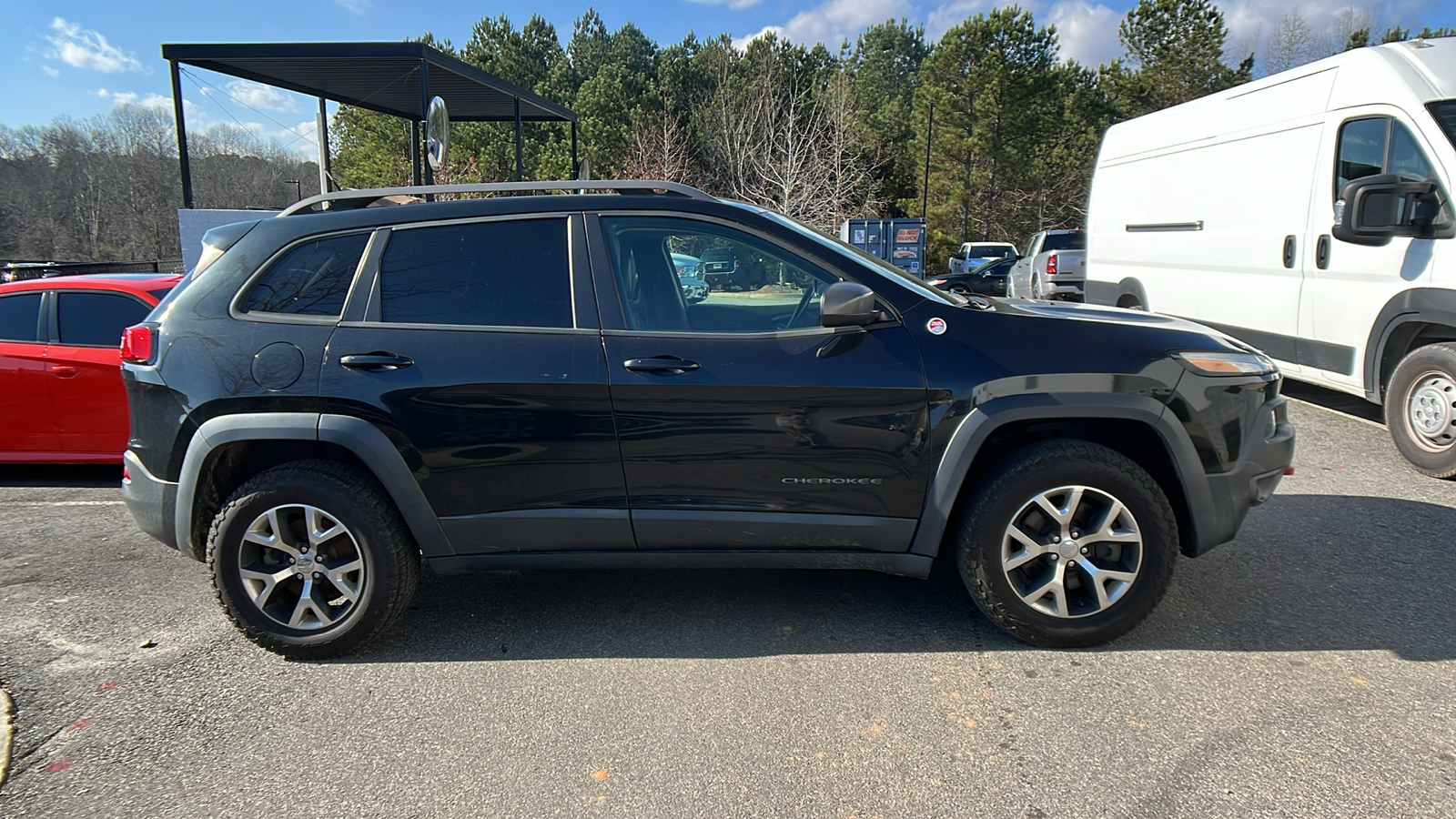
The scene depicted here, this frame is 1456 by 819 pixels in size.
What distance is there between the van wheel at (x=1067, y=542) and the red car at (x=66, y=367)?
5.60 metres

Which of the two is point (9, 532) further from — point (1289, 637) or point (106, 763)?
point (1289, 637)

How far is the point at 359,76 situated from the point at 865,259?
1406 centimetres

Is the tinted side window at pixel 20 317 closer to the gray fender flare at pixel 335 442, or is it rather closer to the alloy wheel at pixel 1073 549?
the gray fender flare at pixel 335 442

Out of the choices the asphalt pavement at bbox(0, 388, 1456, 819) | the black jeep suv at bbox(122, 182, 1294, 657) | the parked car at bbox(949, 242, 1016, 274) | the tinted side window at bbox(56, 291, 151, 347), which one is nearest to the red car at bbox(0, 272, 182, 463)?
the tinted side window at bbox(56, 291, 151, 347)

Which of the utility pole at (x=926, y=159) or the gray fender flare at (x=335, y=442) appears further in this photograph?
the utility pole at (x=926, y=159)

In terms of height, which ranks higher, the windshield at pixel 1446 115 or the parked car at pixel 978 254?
the parked car at pixel 978 254

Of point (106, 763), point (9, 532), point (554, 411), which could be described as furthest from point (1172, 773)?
point (9, 532)

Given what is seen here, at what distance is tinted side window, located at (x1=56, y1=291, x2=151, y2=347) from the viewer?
19.1ft

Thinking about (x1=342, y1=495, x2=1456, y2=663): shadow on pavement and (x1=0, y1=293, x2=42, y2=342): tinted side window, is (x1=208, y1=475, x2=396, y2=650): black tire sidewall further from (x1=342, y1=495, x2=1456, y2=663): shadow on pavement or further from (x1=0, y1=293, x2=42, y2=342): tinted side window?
(x1=0, y1=293, x2=42, y2=342): tinted side window

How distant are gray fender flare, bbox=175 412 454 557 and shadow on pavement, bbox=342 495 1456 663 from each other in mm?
602

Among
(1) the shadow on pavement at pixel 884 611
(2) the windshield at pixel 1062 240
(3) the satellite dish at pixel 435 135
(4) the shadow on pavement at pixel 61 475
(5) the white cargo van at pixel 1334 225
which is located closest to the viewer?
(1) the shadow on pavement at pixel 884 611

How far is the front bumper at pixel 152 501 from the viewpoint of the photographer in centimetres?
339

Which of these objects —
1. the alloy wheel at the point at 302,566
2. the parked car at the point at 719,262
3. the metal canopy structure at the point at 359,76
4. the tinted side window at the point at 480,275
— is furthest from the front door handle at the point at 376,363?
the metal canopy structure at the point at 359,76

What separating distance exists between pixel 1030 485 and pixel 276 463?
10.0 ft
